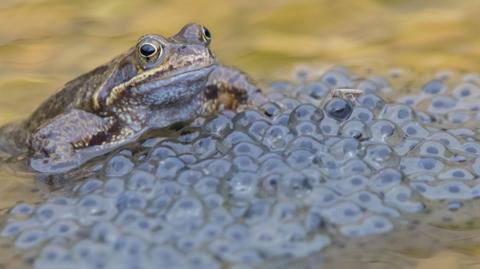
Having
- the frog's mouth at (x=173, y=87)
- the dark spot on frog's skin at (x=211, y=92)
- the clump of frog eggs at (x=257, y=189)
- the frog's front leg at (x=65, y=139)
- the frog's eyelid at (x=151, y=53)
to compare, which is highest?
the frog's eyelid at (x=151, y=53)

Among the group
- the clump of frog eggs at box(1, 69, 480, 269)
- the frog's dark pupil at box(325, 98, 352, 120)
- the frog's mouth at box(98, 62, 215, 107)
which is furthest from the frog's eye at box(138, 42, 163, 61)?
the frog's dark pupil at box(325, 98, 352, 120)

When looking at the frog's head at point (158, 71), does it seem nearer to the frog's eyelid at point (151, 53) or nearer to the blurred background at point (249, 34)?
the frog's eyelid at point (151, 53)

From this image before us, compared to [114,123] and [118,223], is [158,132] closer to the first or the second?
[114,123]

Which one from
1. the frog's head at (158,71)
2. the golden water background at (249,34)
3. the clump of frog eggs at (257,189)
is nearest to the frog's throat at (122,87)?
the frog's head at (158,71)

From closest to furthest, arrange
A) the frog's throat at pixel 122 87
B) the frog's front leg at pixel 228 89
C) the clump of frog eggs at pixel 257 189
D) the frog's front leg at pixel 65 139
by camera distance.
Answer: the clump of frog eggs at pixel 257 189 → the frog's front leg at pixel 65 139 → the frog's throat at pixel 122 87 → the frog's front leg at pixel 228 89

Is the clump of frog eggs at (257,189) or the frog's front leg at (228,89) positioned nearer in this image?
the clump of frog eggs at (257,189)

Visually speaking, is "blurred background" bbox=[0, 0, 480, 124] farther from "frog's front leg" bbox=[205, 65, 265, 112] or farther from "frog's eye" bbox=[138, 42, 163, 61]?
"frog's eye" bbox=[138, 42, 163, 61]
